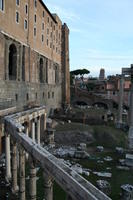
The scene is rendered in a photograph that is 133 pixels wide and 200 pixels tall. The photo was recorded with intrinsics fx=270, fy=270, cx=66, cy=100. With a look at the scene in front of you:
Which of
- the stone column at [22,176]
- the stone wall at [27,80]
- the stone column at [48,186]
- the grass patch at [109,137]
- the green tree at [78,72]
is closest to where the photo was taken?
the stone column at [48,186]

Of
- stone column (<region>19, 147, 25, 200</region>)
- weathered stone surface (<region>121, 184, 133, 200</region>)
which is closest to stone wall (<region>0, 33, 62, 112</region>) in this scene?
stone column (<region>19, 147, 25, 200</region>)

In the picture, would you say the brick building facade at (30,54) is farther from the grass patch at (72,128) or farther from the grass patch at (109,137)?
the grass patch at (109,137)

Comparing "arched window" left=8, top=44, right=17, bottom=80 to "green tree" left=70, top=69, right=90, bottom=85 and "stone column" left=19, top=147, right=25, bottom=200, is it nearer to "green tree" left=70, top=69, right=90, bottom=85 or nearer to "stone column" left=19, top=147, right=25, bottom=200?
"stone column" left=19, top=147, right=25, bottom=200

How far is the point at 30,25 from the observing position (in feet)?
93.5

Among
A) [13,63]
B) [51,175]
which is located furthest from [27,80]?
[51,175]

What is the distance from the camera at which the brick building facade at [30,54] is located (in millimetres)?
22344

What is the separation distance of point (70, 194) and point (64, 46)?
42.3m

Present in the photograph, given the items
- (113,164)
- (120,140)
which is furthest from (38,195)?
(120,140)

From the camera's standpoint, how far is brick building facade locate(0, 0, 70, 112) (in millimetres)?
22344

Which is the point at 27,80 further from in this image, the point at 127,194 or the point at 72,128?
the point at 127,194

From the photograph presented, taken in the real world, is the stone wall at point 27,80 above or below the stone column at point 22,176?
above

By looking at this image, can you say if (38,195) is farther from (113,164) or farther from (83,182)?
(113,164)

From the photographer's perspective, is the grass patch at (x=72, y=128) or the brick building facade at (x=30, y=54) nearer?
the brick building facade at (x=30, y=54)

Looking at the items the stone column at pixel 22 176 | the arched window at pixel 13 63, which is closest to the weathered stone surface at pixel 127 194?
the stone column at pixel 22 176
